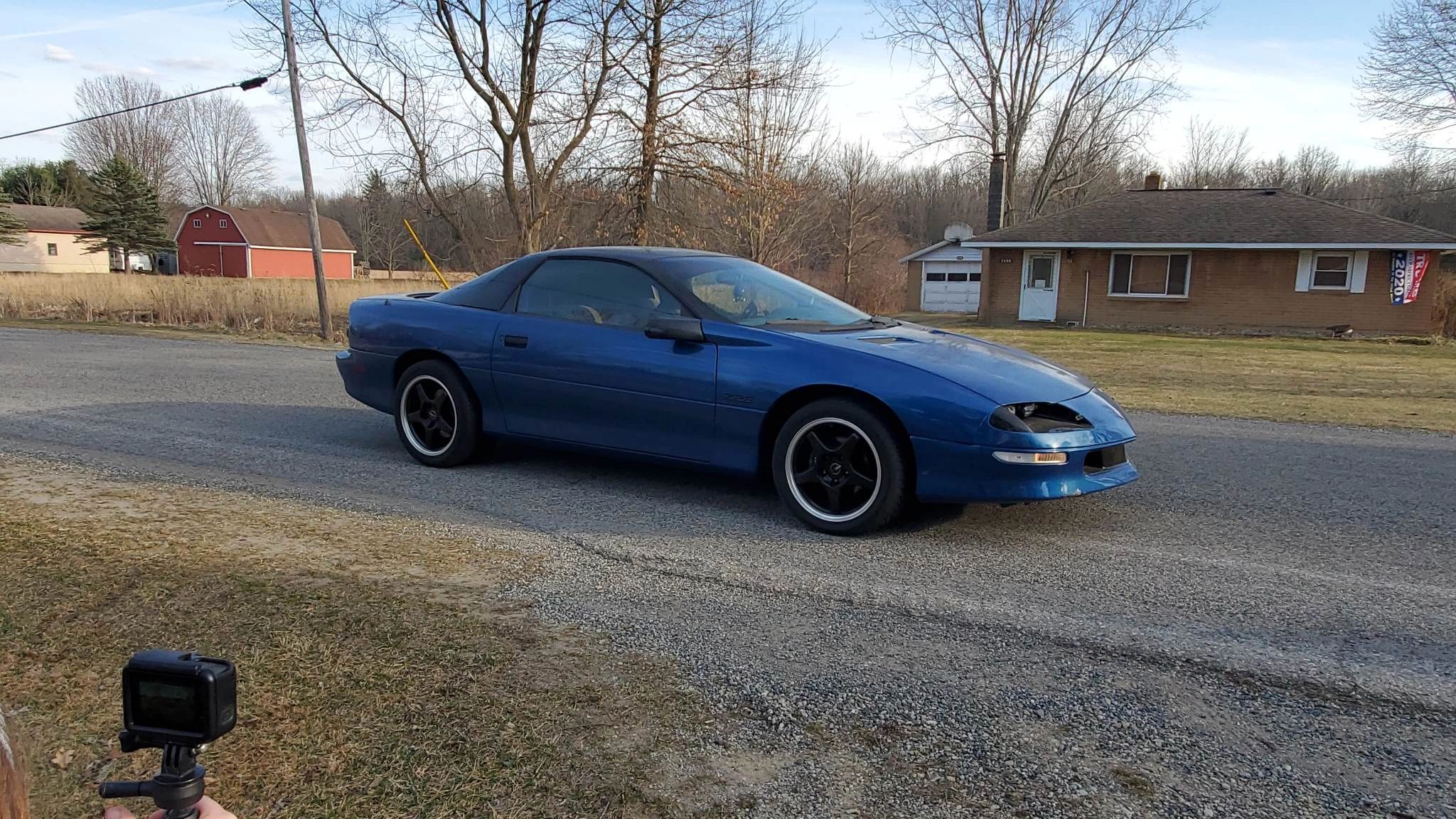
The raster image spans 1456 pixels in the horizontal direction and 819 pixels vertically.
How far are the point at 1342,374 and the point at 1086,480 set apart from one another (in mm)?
11263

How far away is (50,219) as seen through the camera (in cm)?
6341

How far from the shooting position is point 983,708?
266 centimetres

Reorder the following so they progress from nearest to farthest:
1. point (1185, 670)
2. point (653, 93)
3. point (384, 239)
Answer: point (1185, 670), point (653, 93), point (384, 239)

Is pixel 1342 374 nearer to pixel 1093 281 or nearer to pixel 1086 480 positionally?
pixel 1086 480

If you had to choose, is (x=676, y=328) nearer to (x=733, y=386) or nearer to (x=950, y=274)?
(x=733, y=386)

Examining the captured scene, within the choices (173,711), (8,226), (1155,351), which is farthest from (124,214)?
(173,711)

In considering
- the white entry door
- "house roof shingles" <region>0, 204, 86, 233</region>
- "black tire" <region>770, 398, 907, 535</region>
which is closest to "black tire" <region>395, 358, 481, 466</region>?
"black tire" <region>770, 398, 907, 535</region>

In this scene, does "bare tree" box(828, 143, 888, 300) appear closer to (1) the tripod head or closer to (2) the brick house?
(2) the brick house

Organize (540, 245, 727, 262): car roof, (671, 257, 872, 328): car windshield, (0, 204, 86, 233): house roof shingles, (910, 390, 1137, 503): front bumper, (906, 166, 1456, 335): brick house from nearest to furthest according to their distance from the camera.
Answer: (910, 390, 1137, 503): front bumper, (671, 257, 872, 328): car windshield, (540, 245, 727, 262): car roof, (906, 166, 1456, 335): brick house, (0, 204, 86, 233): house roof shingles

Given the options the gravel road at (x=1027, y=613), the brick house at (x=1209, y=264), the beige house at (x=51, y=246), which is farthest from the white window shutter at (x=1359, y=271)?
the beige house at (x=51, y=246)

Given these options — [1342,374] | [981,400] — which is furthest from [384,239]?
[981,400]

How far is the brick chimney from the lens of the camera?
34.1 metres

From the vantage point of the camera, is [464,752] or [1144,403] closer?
[464,752]

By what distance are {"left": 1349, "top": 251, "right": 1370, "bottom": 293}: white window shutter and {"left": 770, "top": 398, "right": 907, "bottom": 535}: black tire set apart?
25.0m
